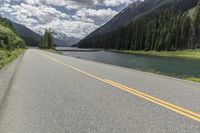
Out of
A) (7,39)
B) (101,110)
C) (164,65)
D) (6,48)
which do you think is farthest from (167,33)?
(101,110)

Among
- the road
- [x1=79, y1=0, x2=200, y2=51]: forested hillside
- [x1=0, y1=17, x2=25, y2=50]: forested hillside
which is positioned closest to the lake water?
the road

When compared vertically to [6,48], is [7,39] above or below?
above

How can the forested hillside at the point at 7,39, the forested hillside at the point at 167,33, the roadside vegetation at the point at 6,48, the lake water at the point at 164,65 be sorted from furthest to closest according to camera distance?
the forested hillside at the point at 167,33 < the forested hillside at the point at 7,39 < the lake water at the point at 164,65 < the roadside vegetation at the point at 6,48

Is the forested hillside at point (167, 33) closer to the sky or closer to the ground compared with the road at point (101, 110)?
closer to the sky

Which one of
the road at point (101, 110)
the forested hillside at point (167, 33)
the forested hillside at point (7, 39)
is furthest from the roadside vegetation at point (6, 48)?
the forested hillside at point (167, 33)

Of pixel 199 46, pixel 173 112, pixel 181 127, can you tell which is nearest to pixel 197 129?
pixel 181 127

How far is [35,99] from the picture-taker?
8.48 m

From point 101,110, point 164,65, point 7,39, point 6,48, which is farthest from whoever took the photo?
point 164,65

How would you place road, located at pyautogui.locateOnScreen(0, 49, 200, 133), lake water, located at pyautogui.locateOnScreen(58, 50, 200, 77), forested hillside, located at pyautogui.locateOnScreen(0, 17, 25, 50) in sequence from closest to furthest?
road, located at pyautogui.locateOnScreen(0, 49, 200, 133) < lake water, located at pyautogui.locateOnScreen(58, 50, 200, 77) < forested hillside, located at pyautogui.locateOnScreen(0, 17, 25, 50)

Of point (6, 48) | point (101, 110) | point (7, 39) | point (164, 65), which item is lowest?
point (164, 65)

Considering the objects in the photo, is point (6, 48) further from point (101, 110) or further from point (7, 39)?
point (101, 110)

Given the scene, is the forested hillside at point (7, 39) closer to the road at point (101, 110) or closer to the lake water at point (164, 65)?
the lake water at point (164, 65)

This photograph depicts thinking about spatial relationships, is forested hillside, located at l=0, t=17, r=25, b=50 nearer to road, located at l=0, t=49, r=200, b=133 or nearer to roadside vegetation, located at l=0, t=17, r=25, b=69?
roadside vegetation, located at l=0, t=17, r=25, b=69

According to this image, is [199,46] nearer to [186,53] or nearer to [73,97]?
[186,53]
